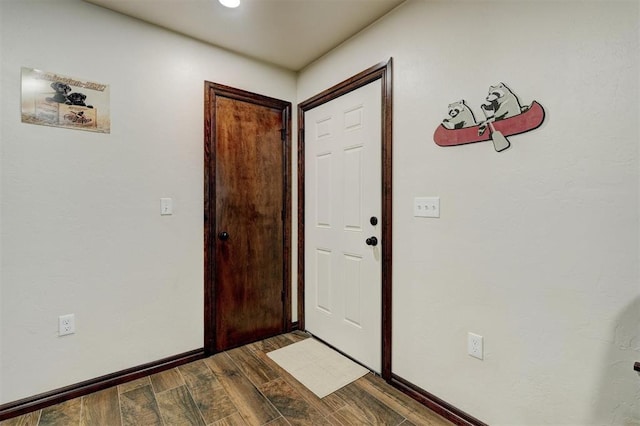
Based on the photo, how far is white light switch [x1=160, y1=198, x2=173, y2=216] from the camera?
6.87ft

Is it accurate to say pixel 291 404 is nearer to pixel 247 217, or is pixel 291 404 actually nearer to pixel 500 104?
pixel 247 217

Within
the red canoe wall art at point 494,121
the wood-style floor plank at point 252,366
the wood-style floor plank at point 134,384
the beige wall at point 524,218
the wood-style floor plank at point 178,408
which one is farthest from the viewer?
the wood-style floor plank at point 252,366

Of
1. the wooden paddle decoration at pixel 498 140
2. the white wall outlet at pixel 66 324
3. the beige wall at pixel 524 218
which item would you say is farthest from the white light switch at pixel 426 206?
the white wall outlet at pixel 66 324

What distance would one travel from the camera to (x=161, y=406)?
1727mm

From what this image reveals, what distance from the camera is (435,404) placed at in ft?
5.50

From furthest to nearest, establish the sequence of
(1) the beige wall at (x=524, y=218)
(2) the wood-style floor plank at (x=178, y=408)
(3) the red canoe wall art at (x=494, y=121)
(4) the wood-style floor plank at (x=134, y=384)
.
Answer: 1. (4) the wood-style floor plank at (x=134, y=384)
2. (2) the wood-style floor plank at (x=178, y=408)
3. (3) the red canoe wall art at (x=494, y=121)
4. (1) the beige wall at (x=524, y=218)

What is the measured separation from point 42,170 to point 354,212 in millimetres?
1925

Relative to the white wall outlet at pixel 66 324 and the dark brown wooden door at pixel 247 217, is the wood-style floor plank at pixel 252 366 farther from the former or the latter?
the white wall outlet at pixel 66 324

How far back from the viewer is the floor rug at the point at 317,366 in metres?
1.94

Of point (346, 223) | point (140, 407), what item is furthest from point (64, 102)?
point (346, 223)

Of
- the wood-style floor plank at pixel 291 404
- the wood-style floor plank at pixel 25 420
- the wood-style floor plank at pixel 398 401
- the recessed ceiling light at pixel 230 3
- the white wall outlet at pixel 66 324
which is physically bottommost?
the wood-style floor plank at pixel 25 420

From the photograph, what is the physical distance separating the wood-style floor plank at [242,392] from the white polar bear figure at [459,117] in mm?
1849

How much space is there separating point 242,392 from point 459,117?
6.69 ft

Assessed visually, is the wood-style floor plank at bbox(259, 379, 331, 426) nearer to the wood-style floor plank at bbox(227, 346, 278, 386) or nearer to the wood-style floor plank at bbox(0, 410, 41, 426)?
the wood-style floor plank at bbox(227, 346, 278, 386)
